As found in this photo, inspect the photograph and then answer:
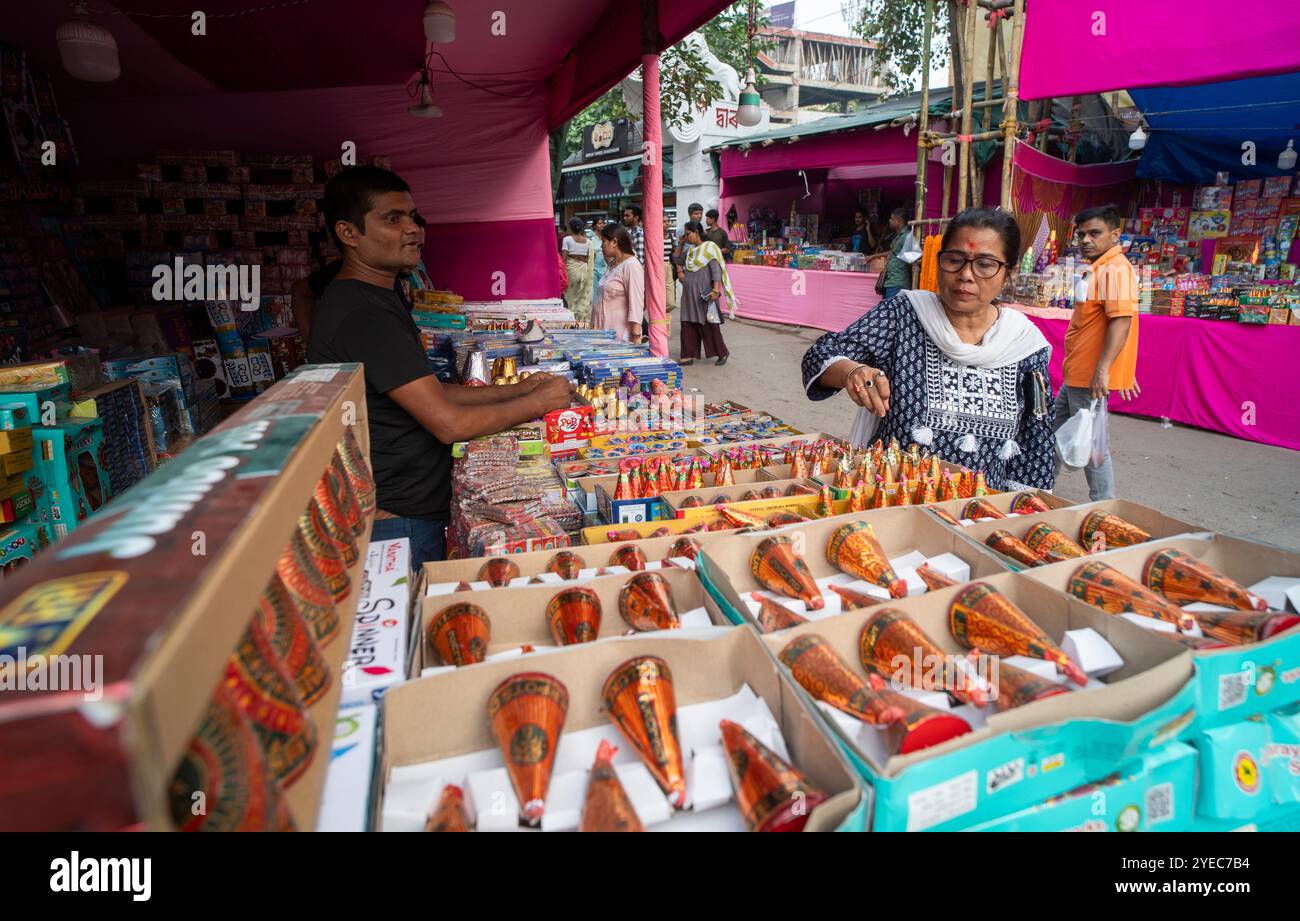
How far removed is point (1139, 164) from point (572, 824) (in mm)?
10648

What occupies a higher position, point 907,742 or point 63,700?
point 63,700

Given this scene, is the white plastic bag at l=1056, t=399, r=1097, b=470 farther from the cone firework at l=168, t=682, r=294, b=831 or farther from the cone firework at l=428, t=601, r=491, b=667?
the cone firework at l=168, t=682, r=294, b=831

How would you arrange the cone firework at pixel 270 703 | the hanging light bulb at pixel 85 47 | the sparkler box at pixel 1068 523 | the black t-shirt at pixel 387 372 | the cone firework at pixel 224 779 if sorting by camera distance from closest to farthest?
the cone firework at pixel 224 779, the cone firework at pixel 270 703, the sparkler box at pixel 1068 523, the black t-shirt at pixel 387 372, the hanging light bulb at pixel 85 47

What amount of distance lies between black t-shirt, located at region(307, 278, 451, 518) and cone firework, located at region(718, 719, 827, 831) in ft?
4.96

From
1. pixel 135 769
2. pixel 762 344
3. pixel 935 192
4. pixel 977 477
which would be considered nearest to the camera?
pixel 135 769

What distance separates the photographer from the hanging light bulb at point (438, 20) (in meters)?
3.92

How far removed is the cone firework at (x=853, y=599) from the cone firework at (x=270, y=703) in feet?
3.34

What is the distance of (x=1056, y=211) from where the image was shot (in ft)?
27.3

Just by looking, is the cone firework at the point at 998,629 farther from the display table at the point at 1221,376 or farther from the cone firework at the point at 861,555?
the display table at the point at 1221,376

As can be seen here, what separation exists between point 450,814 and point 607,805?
0.20m

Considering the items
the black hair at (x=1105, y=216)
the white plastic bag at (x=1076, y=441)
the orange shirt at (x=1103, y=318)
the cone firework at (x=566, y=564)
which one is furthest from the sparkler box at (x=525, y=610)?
the black hair at (x=1105, y=216)

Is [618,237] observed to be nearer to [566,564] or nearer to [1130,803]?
[566,564]
